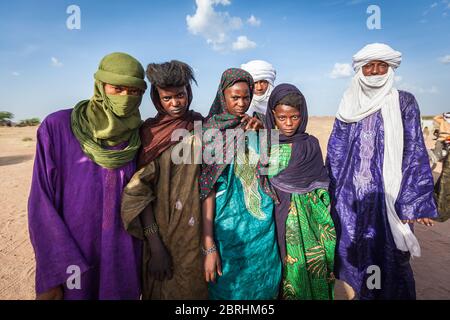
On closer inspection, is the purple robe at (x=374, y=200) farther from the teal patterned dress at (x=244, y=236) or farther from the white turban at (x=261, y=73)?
the white turban at (x=261, y=73)

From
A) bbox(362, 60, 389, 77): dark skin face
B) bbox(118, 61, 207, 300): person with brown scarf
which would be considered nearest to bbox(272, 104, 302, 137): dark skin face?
bbox(118, 61, 207, 300): person with brown scarf

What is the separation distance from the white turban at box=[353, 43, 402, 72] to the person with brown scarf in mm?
1734

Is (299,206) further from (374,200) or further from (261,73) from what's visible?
(261,73)

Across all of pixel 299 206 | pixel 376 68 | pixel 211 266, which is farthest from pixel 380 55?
pixel 211 266

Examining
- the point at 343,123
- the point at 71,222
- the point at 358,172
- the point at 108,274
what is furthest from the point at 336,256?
the point at 71,222

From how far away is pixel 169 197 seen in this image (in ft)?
6.82

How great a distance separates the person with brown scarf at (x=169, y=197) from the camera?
200cm

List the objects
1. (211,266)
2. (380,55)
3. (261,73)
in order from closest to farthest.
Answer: (211,266)
(380,55)
(261,73)

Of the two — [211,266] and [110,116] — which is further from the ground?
[110,116]

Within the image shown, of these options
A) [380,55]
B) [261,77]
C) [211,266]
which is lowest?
[211,266]

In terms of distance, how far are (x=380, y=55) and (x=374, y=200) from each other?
4.55 ft

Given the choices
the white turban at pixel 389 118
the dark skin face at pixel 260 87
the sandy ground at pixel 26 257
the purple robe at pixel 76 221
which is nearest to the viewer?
the purple robe at pixel 76 221

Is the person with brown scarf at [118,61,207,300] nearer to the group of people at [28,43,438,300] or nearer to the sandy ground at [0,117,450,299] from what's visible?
Answer: the group of people at [28,43,438,300]

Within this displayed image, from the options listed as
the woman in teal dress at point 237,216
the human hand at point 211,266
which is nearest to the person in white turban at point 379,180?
the woman in teal dress at point 237,216
